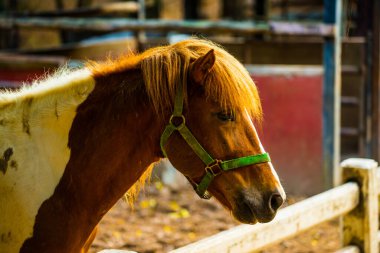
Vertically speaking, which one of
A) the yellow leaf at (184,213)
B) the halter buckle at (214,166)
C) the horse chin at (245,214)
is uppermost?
the halter buckle at (214,166)

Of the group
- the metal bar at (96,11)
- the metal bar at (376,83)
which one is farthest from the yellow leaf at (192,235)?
the metal bar at (96,11)

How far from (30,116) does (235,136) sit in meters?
0.74

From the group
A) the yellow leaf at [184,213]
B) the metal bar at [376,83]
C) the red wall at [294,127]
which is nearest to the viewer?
the yellow leaf at [184,213]

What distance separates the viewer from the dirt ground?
15.9 ft

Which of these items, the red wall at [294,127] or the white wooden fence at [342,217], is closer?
the white wooden fence at [342,217]

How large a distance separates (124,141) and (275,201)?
58 cm

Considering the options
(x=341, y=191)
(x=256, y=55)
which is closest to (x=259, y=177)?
(x=341, y=191)

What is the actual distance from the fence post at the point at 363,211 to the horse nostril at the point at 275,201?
1638mm

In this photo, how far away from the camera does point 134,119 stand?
245 centimetres

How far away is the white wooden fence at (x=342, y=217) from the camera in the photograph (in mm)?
2971

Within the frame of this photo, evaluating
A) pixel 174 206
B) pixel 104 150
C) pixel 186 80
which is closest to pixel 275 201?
pixel 186 80

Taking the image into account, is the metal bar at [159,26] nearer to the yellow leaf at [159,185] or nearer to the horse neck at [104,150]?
the yellow leaf at [159,185]

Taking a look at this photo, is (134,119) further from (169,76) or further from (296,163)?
(296,163)

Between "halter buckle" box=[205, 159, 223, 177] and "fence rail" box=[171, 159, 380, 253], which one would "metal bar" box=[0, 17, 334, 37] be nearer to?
"fence rail" box=[171, 159, 380, 253]
